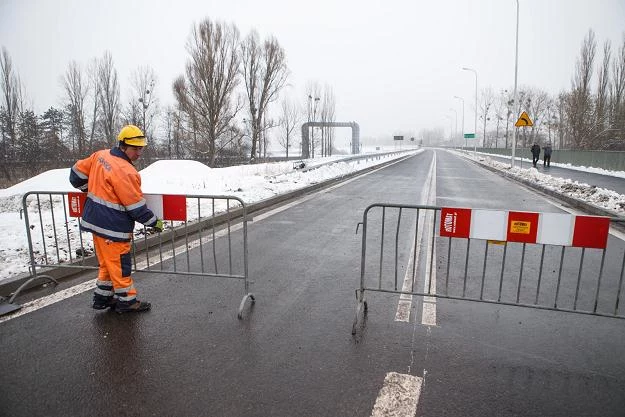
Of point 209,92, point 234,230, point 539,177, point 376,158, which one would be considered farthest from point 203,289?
point 376,158

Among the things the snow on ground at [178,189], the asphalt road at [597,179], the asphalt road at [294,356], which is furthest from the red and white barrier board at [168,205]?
the asphalt road at [597,179]

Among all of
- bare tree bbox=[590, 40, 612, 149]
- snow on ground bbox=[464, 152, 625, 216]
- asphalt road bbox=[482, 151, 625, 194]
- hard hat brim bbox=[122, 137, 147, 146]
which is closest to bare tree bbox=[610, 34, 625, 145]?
bare tree bbox=[590, 40, 612, 149]

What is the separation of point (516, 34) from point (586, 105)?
1916cm

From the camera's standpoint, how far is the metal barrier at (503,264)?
3.81 meters

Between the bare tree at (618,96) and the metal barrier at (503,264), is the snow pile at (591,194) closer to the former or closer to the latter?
the metal barrier at (503,264)

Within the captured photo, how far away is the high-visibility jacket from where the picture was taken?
3.92 m

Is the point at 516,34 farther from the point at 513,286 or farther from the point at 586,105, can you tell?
the point at 513,286

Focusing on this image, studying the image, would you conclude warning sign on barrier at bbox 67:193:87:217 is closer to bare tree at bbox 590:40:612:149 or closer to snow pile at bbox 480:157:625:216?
snow pile at bbox 480:157:625:216

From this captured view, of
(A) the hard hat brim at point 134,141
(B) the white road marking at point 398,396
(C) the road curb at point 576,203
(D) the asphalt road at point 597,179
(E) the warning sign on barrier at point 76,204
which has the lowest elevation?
(D) the asphalt road at point 597,179

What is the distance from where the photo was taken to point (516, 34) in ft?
80.5

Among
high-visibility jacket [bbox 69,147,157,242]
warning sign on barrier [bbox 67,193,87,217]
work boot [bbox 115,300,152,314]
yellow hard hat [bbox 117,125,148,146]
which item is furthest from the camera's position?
warning sign on barrier [bbox 67,193,87,217]

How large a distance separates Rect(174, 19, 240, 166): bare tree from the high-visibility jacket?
83.9ft

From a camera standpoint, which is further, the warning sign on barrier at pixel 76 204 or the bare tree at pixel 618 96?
the bare tree at pixel 618 96

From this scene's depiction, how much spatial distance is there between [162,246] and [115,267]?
8.88ft
